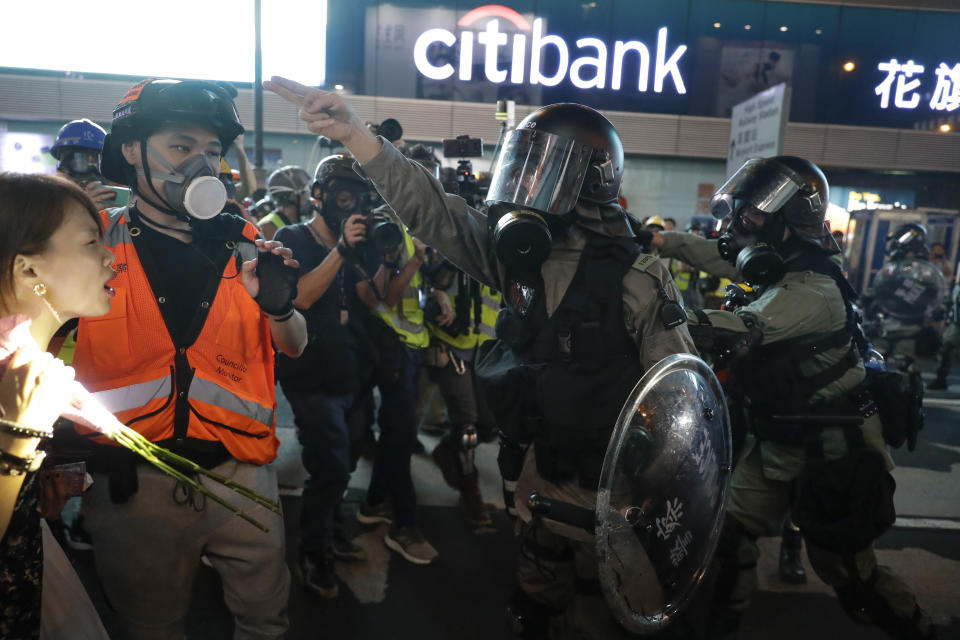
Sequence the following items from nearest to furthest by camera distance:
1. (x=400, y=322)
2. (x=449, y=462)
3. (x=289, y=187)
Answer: (x=400, y=322), (x=449, y=462), (x=289, y=187)

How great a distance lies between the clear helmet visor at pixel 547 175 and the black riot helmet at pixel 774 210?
1.01 meters

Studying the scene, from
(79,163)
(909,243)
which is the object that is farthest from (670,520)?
(909,243)

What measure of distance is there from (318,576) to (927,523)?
379 cm

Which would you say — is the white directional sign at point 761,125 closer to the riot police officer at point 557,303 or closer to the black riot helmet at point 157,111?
the riot police officer at point 557,303

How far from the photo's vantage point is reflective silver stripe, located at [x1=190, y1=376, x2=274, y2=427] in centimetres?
177

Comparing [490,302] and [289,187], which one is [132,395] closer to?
[490,302]

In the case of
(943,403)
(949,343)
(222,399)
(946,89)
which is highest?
(946,89)

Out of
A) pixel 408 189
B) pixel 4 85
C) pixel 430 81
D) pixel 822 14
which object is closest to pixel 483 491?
pixel 408 189

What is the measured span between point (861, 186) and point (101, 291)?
785 inches

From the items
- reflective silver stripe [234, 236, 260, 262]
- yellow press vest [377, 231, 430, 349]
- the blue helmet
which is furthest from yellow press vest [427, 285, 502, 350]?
the blue helmet

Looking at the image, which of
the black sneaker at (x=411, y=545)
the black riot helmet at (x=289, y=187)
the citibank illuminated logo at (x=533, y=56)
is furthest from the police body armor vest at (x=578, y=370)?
the citibank illuminated logo at (x=533, y=56)

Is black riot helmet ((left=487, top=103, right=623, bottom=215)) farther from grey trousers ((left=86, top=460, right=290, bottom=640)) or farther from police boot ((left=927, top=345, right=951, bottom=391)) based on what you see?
police boot ((left=927, top=345, right=951, bottom=391))

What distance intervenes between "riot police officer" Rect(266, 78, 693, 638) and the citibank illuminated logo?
48.8ft

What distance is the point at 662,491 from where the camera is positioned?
1724mm
